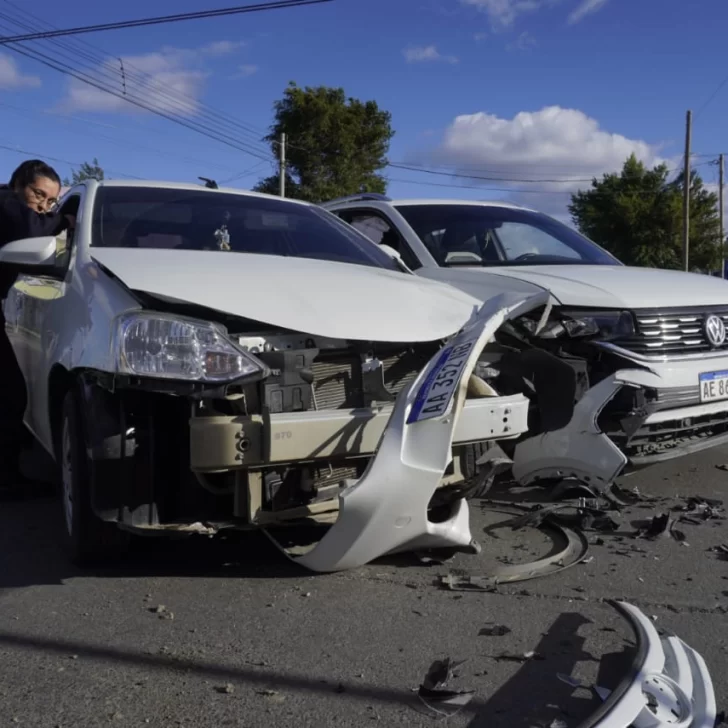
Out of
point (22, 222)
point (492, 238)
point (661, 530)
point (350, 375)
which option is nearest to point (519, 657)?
point (350, 375)

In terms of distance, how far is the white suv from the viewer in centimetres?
407

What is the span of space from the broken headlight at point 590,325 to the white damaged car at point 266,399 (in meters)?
0.70

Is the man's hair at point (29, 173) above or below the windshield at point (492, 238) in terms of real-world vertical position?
above

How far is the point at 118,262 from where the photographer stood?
11.8ft

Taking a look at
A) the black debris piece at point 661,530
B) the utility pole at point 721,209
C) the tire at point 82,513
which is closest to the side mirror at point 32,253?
the tire at point 82,513

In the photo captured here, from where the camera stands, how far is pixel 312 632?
124 inches

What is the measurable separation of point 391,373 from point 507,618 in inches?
43.7

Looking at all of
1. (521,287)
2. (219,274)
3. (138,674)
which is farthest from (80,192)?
(138,674)

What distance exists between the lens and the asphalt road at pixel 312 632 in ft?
8.48

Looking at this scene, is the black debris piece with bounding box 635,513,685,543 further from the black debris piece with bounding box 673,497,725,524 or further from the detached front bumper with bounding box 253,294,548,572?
the detached front bumper with bounding box 253,294,548,572

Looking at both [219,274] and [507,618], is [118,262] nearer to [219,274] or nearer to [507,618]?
[219,274]

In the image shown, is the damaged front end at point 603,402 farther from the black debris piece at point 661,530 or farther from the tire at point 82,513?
the tire at point 82,513

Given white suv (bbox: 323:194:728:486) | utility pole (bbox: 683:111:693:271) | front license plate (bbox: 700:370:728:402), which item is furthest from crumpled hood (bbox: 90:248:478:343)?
utility pole (bbox: 683:111:693:271)

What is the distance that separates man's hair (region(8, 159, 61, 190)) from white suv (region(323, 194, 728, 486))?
2.83 metres
